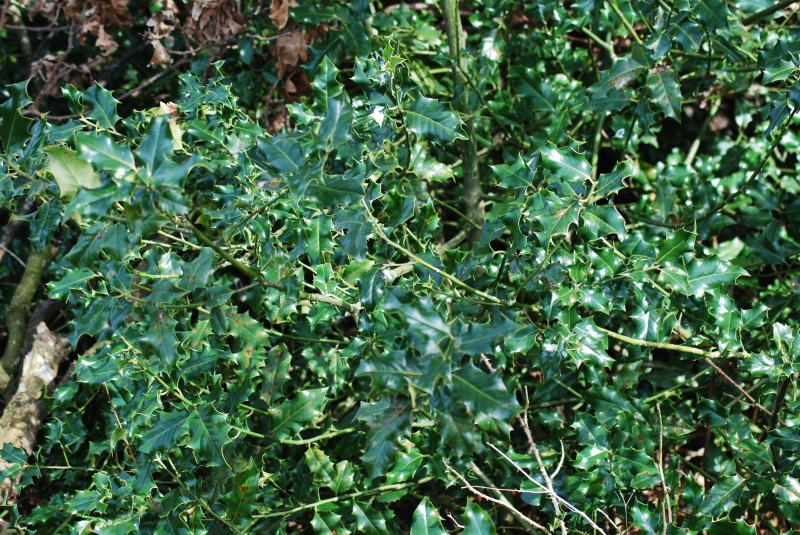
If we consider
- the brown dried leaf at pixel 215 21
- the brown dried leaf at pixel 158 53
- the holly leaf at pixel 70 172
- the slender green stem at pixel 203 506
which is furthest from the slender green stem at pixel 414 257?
the brown dried leaf at pixel 158 53

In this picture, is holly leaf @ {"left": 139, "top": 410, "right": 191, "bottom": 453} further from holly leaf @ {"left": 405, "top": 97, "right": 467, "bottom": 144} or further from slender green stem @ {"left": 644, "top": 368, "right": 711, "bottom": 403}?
slender green stem @ {"left": 644, "top": 368, "right": 711, "bottom": 403}

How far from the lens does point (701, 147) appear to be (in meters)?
2.75

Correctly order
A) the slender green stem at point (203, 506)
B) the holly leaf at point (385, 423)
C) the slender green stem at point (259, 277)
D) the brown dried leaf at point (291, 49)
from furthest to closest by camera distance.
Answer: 1. the brown dried leaf at point (291, 49)
2. the slender green stem at point (203, 506)
3. the slender green stem at point (259, 277)
4. the holly leaf at point (385, 423)

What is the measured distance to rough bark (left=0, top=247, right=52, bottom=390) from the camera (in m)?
2.56

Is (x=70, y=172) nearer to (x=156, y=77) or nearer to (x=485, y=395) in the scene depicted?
(x=485, y=395)

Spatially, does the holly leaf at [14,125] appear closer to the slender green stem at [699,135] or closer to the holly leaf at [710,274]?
the holly leaf at [710,274]

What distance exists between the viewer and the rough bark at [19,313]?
8.39 feet

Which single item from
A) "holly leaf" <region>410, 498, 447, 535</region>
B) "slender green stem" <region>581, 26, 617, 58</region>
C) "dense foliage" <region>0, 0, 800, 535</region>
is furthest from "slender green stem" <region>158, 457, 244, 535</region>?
"slender green stem" <region>581, 26, 617, 58</region>

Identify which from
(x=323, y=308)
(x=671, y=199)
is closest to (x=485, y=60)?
(x=671, y=199)

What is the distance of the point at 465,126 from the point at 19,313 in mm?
1745

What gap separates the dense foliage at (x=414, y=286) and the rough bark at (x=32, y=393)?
165 millimetres

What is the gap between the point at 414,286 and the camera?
165 centimetres

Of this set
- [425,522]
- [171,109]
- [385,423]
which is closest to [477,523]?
[425,522]

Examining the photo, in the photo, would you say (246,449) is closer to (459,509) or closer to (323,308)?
(323,308)
